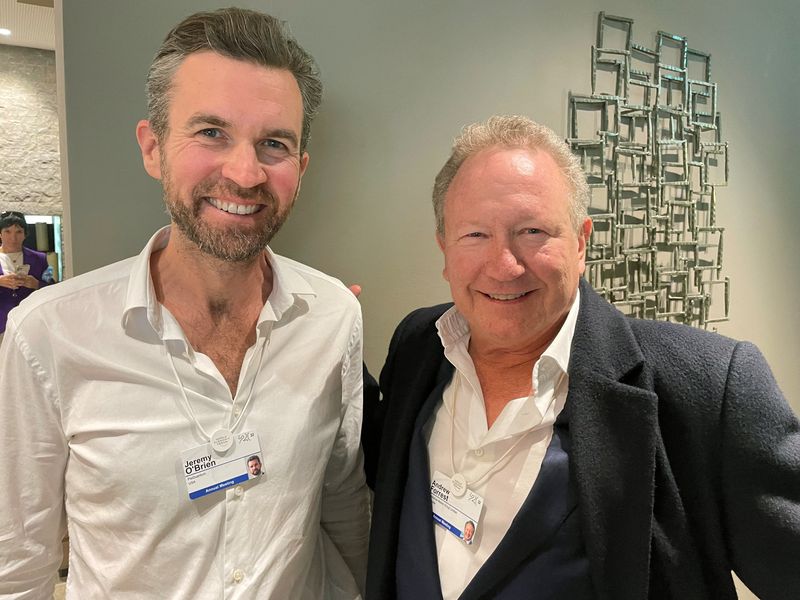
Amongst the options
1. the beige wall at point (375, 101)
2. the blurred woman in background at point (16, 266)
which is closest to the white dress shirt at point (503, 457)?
the beige wall at point (375, 101)

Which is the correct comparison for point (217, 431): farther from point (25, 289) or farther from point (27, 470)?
point (25, 289)

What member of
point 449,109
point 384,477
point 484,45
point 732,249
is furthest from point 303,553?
point 732,249

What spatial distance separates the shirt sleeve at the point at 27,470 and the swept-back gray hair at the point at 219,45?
58cm

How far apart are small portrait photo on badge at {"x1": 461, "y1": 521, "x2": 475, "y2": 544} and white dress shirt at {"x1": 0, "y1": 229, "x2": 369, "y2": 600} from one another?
16.1 inches

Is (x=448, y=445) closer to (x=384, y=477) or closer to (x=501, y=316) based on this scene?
(x=384, y=477)

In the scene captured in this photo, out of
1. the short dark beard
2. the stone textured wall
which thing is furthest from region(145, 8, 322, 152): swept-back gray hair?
the stone textured wall

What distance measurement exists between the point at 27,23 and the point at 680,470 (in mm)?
2417

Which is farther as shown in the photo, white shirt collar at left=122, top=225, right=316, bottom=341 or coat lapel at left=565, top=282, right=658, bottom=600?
white shirt collar at left=122, top=225, right=316, bottom=341

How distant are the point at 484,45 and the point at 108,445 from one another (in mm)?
1781

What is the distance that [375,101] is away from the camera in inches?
70.5

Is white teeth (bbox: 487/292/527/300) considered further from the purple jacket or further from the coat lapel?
the purple jacket

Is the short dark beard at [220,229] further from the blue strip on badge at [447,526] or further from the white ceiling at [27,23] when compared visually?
the white ceiling at [27,23]

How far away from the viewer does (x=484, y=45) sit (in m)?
1.95

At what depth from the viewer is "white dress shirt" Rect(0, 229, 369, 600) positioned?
1110 mm
